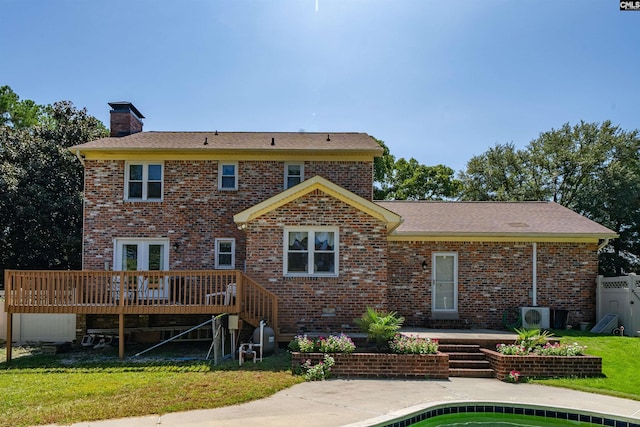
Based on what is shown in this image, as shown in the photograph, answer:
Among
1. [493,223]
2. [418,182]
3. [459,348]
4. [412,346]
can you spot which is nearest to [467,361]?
[459,348]

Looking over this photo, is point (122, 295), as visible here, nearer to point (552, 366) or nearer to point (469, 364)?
point (469, 364)

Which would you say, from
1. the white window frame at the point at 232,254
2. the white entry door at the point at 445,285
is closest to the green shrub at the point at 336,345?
the white entry door at the point at 445,285

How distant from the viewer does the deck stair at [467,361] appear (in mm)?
11852

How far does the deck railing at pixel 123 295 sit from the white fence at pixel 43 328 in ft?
12.2

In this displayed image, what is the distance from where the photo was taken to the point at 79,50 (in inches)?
719

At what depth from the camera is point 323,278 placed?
48.2 ft

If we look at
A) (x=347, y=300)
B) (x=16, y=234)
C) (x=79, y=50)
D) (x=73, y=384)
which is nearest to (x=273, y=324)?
(x=347, y=300)

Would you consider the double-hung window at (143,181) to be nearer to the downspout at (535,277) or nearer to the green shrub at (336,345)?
the green shrub at (336,345)

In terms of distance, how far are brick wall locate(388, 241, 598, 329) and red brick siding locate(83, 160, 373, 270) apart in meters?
2.78

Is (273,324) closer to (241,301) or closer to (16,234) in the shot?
(241,301)

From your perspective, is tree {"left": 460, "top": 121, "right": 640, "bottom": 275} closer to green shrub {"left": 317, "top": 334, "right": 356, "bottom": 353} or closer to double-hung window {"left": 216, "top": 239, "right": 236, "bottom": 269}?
double-hung window {"left": 216, "top": 239, "right": 236, "bottom": 269}

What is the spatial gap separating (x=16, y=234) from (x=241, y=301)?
15.0 metres

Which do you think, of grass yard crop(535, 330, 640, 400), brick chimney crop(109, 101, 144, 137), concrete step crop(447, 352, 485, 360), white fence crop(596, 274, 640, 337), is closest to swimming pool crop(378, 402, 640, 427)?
grass yard crop(535, 330, 640, 400)

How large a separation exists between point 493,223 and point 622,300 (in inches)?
169
